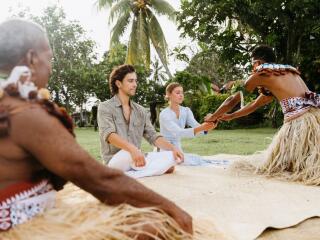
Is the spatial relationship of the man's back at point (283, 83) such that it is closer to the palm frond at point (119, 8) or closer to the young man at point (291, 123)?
the young man at point (291, 123)

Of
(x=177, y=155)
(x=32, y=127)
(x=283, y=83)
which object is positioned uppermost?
(x=283, y=83)

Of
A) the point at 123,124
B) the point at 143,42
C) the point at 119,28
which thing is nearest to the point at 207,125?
the point at 123,124

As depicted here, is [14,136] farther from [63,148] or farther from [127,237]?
[127,237]

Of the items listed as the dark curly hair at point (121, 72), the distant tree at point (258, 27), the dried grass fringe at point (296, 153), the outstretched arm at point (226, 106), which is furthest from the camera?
the distant tree at point (258, 27)

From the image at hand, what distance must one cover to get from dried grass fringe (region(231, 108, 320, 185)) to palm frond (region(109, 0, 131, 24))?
1756 centimetres

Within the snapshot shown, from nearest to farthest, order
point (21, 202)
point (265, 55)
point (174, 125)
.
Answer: point (21, 202)
point (265, 55)
point (174, 125)

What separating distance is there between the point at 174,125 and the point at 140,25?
1657cm

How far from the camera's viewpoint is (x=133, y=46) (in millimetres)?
20984

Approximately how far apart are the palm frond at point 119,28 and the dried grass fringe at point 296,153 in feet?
56.9

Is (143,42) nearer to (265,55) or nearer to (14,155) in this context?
(265,55)

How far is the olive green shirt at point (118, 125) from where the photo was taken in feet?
13.7

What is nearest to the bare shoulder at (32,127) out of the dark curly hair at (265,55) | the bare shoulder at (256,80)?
the bare shoulder at (256,80)

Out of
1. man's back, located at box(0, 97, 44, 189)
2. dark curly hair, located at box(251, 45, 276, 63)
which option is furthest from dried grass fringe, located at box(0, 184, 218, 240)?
dark curly hair, located at box(251, 45, 276, 63)

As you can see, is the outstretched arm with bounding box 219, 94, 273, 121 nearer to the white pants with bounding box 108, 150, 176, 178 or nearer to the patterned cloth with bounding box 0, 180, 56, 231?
the white pants with bounding box 108, 150, 176, 178
